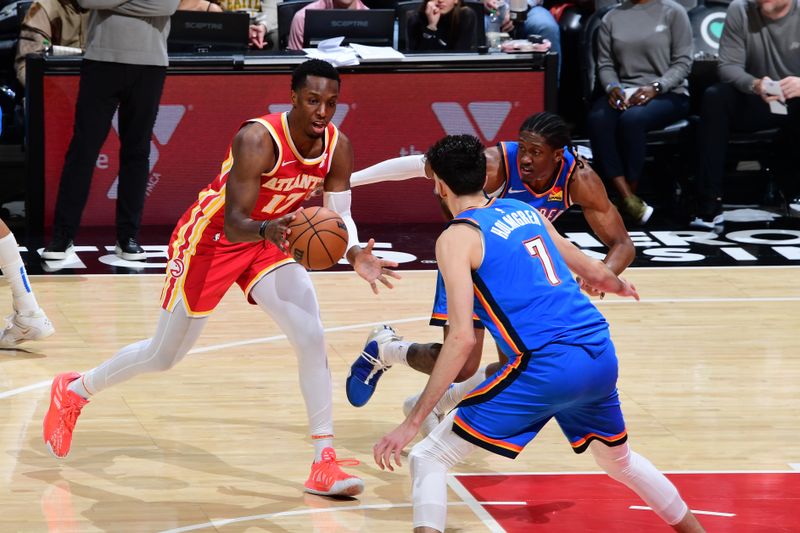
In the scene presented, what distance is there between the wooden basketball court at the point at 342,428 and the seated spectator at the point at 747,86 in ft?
7.20

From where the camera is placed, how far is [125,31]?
8500 mm

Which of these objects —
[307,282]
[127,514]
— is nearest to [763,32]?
[307,282]

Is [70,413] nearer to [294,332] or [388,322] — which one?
[294,332]

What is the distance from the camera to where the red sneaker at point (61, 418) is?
5242 millimetres

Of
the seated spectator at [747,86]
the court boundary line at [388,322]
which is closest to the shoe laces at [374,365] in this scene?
the court boundary line at [388,322]

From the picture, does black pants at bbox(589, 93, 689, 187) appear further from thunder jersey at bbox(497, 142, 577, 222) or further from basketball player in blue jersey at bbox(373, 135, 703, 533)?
basketball player in blue jersey at bbox(373, 135, 703, 533)

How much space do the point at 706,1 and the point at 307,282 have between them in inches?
303

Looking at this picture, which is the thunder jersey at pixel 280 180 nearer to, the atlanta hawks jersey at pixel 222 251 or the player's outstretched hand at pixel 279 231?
the atlanta hawks jersey at pixel 222 251

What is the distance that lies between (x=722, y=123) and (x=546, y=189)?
17.1ft

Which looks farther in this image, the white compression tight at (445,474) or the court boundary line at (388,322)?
the court boundary line at (388,322)

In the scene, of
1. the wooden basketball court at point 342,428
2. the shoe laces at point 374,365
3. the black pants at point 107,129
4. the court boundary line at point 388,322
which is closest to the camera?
the wooden basketball court at point 342,428

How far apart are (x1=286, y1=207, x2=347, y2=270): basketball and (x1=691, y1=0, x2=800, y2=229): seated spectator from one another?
616 cm

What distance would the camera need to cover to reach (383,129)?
33.1 ft

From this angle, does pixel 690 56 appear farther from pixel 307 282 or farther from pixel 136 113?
pixel 307 282
